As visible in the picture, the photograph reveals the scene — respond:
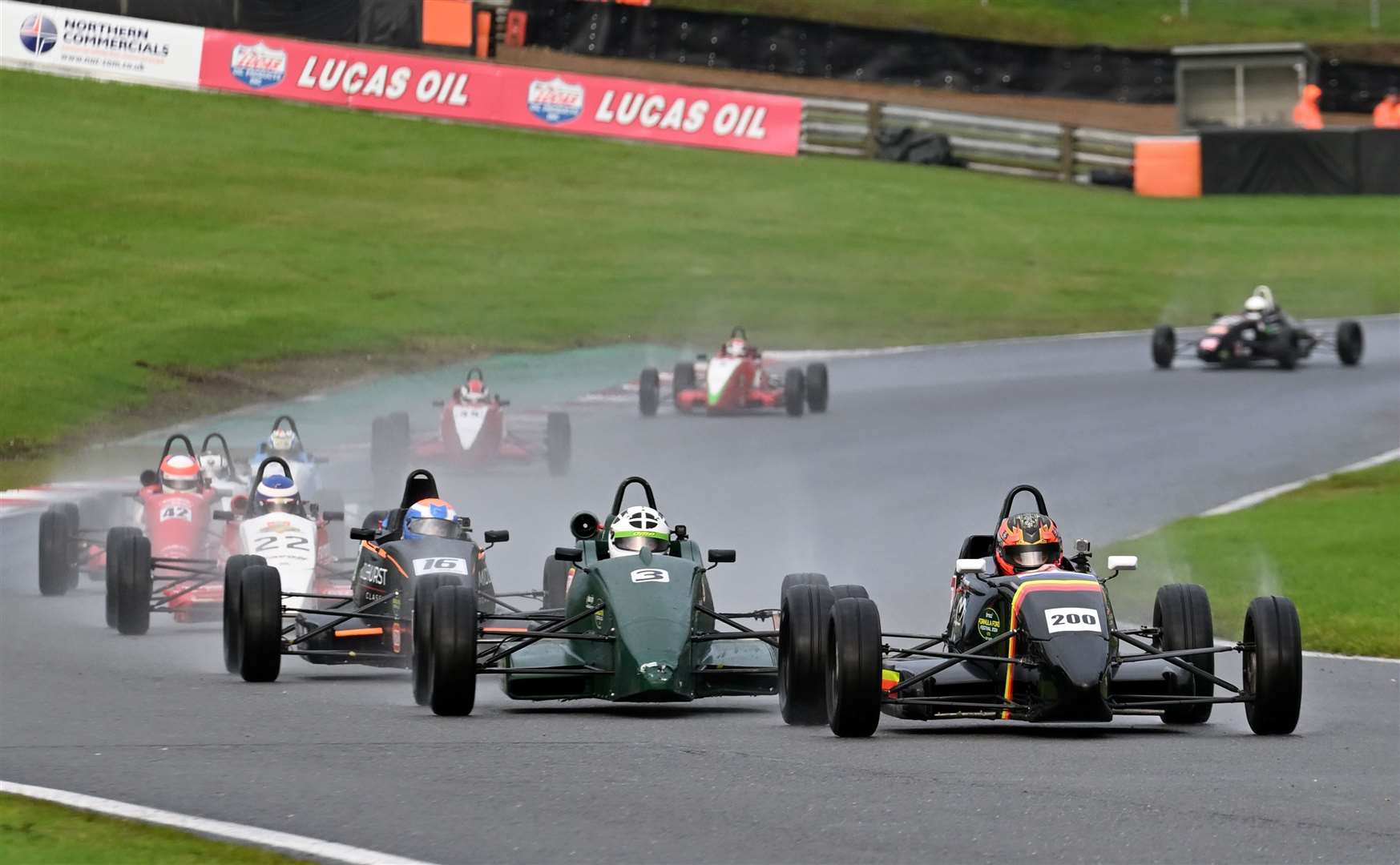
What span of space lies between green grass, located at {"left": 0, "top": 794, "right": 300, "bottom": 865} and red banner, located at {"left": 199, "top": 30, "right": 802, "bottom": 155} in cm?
4344

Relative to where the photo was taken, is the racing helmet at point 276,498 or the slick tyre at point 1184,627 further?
the racing helmet at point 276,498

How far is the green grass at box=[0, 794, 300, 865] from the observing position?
844 centimetres

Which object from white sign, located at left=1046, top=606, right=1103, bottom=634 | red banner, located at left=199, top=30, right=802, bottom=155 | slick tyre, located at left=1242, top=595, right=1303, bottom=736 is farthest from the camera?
red banner, located at left=199, top=30, right=802, bottom=155

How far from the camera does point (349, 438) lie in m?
28.7

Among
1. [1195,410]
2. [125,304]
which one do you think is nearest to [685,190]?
[125,304]

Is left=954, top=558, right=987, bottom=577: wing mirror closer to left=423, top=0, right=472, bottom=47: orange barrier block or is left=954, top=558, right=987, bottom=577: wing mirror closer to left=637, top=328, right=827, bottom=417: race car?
left=637, top=328, right=827, bottom=417: race car

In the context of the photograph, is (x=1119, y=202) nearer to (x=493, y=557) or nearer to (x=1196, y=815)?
(x=493, y=557)

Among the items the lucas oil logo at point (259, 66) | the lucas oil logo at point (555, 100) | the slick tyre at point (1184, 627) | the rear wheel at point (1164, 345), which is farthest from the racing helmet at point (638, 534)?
the lucas oil logo at point (259, 66)

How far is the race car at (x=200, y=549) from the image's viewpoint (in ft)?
55.0

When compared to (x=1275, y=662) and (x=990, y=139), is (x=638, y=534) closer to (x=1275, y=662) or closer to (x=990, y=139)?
(x=1275, y=662)

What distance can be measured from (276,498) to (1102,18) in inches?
2178

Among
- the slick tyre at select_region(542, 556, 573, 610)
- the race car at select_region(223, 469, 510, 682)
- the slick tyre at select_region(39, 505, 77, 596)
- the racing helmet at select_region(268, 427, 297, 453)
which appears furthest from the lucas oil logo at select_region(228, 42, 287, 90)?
the slick tyre at select_region(542, 556, 573, 610)

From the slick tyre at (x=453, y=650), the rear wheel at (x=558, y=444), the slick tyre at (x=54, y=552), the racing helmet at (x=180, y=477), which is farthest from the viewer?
the rear wheel at (x=558, y=444)

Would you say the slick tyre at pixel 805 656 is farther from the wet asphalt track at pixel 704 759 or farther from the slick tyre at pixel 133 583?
the slick tyre at pixel 133 583
